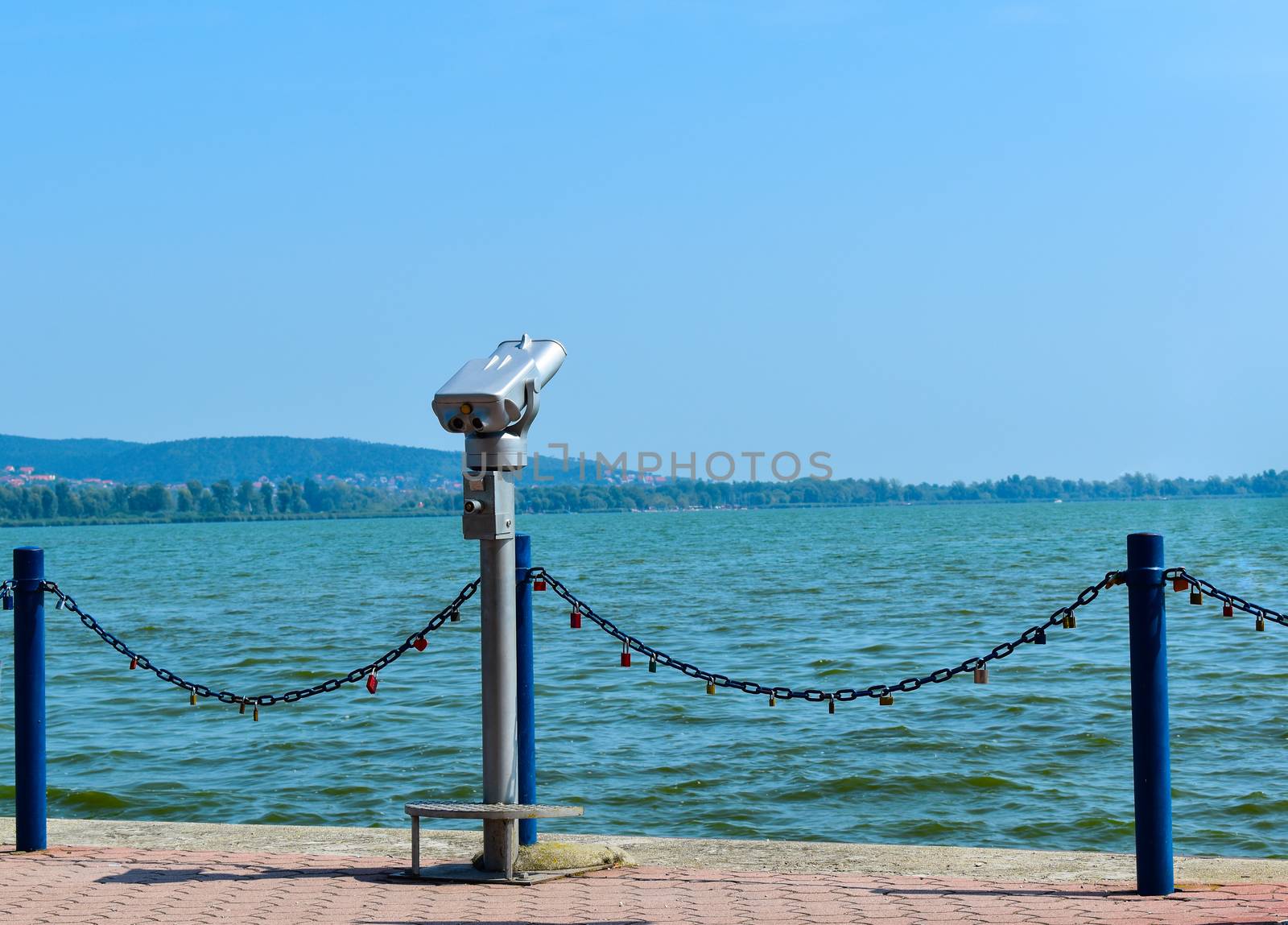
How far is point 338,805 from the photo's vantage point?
36.2 ft

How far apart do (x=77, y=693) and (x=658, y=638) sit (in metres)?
9.64

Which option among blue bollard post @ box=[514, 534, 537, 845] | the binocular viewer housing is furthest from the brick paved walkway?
the binocular viewer housing

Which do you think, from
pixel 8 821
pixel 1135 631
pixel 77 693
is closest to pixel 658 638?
pixel 77 693

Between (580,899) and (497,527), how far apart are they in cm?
151

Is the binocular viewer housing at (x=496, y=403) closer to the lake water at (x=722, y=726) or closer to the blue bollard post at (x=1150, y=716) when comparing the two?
the blue bollard post at (x=1150, y=716)

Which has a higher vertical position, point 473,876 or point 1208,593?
point 1208,593

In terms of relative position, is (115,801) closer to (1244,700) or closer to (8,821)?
(8,821)

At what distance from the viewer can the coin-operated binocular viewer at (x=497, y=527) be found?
6051mm

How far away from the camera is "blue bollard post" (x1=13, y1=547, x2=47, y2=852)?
6805mm

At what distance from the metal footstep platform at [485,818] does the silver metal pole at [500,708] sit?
0.09ft

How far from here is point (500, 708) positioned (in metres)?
6.21

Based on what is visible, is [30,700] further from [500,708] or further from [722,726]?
[722,726]

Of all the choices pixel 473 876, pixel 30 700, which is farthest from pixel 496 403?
pixel 30 700

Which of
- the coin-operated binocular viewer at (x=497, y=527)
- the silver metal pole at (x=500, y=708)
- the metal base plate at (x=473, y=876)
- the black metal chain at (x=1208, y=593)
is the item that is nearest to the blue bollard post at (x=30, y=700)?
the metal base plate at (x=473, y=876)
